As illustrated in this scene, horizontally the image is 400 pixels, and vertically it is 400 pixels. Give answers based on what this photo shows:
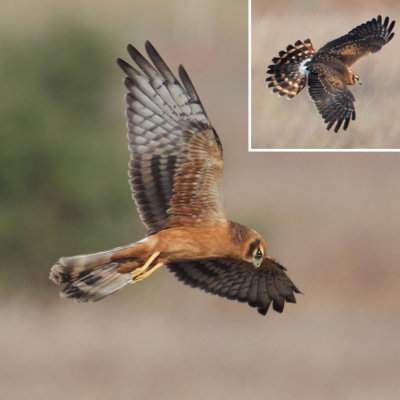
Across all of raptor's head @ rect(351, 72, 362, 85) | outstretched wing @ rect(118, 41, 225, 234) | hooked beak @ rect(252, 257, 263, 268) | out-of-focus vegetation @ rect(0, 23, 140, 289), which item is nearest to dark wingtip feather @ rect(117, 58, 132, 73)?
outstretched wing @ rect(118, 41, 225, 234)

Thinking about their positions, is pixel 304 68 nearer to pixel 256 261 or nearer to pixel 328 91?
pixel 328 91

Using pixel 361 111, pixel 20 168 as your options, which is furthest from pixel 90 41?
pixel 361 111

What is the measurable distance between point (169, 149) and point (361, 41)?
189 centimetres

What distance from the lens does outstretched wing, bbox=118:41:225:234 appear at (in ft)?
17.5

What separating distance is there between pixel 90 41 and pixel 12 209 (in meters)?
2.06

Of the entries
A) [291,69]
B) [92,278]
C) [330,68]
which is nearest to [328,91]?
[330,68]

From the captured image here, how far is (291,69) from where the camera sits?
6.63 m

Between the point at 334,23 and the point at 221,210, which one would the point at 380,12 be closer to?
the point at 334,23

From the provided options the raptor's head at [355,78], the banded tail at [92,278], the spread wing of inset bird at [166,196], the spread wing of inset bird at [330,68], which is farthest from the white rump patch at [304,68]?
the banded tail at [92,278]

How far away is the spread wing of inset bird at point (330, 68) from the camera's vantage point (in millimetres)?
6346

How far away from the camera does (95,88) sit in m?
10.5

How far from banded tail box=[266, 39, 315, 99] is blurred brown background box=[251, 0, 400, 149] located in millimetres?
95

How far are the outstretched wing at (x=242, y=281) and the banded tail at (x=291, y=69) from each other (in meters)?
1.36

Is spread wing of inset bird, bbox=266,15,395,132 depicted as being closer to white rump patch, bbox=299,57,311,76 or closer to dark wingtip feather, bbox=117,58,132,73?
white rump patch, bbox=299,57,311,76
